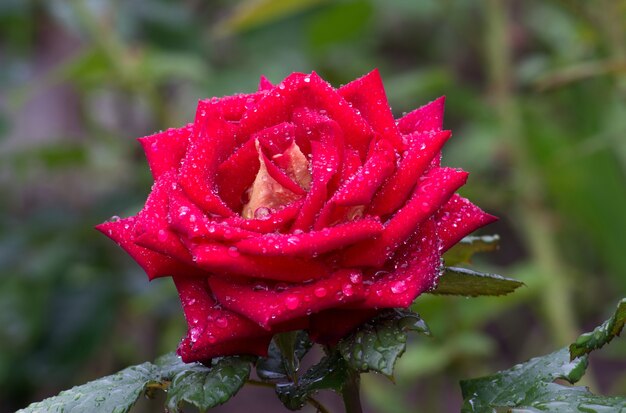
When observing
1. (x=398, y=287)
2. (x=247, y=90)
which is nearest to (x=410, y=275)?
(x=398, y=287)

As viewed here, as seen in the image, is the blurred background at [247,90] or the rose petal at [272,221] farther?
the blurred background at [247,90]

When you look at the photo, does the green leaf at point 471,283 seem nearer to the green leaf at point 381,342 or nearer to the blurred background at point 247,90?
the green leaf at point 381,342

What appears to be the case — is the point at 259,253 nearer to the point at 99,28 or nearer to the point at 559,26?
the point at 99,28

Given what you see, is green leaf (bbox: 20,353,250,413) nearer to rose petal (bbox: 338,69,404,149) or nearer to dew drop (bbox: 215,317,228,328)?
dew drop (bbox: 215,317,228,328)

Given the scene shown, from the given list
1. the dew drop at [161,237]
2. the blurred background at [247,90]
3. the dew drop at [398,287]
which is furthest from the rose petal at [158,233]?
the blurred background at [247,90]

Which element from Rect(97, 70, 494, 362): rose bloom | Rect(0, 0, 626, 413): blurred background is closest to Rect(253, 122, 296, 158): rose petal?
Rect(97, 70, 494, 362): rose bloom

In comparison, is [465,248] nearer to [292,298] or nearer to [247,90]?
[292,298]
